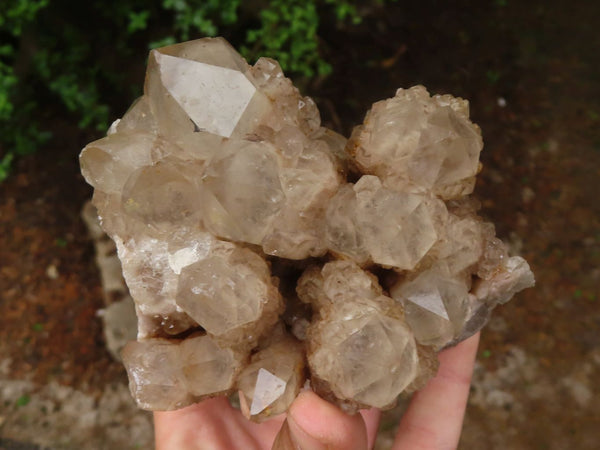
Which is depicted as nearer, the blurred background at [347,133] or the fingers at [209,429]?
the fingers at [209,429]

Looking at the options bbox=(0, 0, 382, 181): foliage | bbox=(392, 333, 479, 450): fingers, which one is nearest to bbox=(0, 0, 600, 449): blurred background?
bbox=(0, 0, 382, 181): foliage

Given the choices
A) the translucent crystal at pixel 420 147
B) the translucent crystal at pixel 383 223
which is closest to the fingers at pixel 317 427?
the translucent crystal at pixel 383 223

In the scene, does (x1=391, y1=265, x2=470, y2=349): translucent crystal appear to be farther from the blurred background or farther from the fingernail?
the blurred background

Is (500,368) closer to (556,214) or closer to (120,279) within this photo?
(556,214)

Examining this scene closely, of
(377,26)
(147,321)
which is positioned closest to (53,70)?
(377,26)

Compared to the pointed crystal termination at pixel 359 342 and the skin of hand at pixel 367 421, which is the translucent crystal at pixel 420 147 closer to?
the pointed crystal termination at pixel 359 342

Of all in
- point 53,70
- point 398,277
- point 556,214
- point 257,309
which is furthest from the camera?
point 556,214
